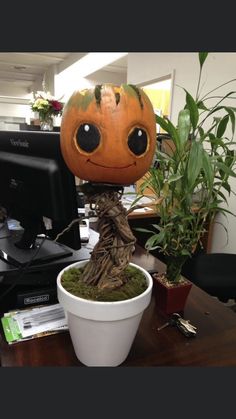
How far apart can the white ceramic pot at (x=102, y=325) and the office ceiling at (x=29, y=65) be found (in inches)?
171

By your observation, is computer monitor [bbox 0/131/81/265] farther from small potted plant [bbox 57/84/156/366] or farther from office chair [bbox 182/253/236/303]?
office chair [bbox 182/253/236/303]

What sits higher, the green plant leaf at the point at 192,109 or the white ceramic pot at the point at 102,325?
the green plant leaf at the point at 192,109

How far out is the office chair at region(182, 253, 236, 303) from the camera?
1617mm

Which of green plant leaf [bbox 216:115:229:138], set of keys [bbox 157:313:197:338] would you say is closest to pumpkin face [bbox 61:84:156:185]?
green plant leaf [bbox 216:115:229:138]

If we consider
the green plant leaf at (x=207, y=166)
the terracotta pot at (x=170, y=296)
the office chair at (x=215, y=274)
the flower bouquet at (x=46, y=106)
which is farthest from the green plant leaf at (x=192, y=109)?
the flower bouquet at (x=46, y=106)

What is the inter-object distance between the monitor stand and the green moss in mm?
219

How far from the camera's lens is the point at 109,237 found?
68 centimetres

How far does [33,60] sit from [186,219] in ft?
19.4

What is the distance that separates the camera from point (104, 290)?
650 mm

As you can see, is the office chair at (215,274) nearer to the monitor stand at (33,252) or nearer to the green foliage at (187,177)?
the green foliage at (187,177)

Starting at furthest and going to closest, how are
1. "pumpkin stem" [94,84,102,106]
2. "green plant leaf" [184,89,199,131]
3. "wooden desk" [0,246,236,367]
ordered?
1. "green plant leaf" [184,89,199,131]
2. "wooden desk" [0,246,236,367]
3. "pumpkin stem" [94,84,102,106]

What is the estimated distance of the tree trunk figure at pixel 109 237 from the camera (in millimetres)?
657

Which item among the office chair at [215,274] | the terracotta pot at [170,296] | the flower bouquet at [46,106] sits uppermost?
the flower bouquet at [46,106]

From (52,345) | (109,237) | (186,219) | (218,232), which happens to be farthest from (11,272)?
(218,232)
